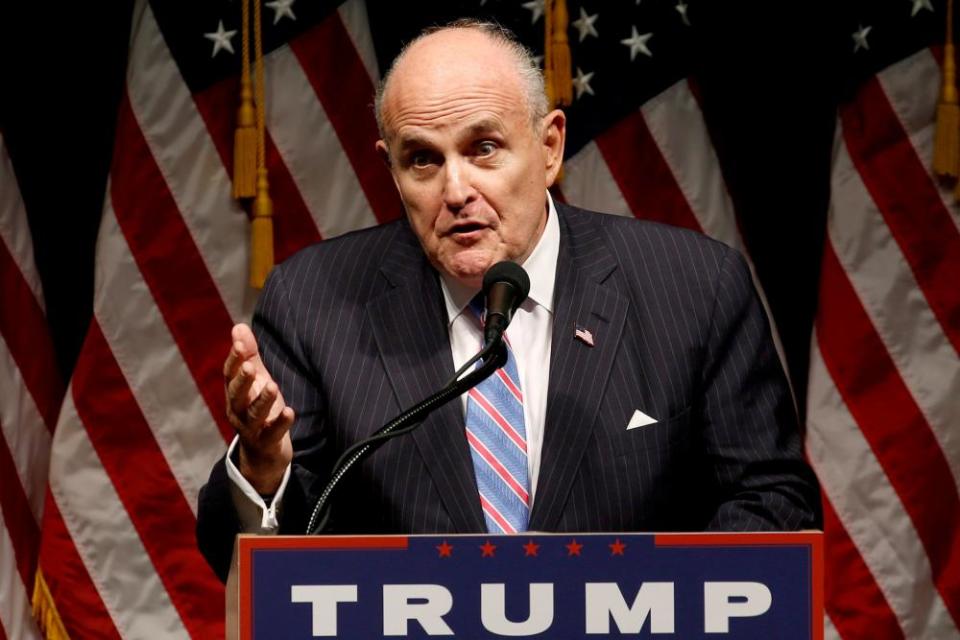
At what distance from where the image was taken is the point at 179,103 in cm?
331

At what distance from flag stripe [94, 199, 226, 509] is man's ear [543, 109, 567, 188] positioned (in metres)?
1.35

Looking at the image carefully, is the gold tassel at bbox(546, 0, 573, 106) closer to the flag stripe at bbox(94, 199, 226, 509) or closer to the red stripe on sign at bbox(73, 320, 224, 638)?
the flag stripe at bbox(94, 199, 226, 509)

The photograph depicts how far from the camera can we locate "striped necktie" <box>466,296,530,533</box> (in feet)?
6.59

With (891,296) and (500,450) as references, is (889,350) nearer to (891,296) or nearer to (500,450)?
(891,296)

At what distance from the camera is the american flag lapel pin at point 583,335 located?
208 centimetres

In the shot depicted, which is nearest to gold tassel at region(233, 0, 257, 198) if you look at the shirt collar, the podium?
the shirt collar

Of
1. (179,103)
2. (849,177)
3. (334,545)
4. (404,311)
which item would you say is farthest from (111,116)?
(334,545)

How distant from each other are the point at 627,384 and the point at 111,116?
184 cm

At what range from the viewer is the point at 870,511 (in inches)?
128

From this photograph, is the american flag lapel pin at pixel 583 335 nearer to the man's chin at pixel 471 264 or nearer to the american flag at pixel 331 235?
the man's chin at pixel 471 264

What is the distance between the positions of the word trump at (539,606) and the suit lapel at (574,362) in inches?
20.1

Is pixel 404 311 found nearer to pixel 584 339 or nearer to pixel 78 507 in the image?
pixel 584 339

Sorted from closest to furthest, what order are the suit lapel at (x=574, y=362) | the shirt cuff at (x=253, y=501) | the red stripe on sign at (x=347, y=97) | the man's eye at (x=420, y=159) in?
the shirt cuff at (x=253, y=501) < the suit lapel at (x=574, y=362) < the man's eye at (x=420, y=159) < the red stripe on sign at (x=347, y=97)

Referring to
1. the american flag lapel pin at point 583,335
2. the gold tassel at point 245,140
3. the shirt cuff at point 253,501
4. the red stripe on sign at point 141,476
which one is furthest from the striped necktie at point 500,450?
the red stripe on sign at point 141,476
